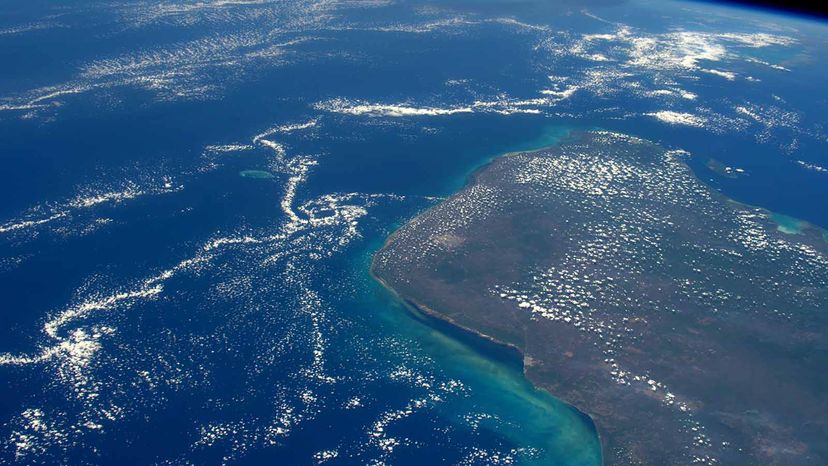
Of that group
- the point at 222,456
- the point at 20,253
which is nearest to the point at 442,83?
the point at 20,253

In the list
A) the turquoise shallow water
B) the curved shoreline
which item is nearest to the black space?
the turquoise shallow water

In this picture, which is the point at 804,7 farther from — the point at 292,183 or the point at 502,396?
the point at 292,183

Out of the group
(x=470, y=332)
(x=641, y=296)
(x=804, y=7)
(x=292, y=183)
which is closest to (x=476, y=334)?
(x=470, y=332)

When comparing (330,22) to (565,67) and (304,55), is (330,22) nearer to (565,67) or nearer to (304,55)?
(304,55)

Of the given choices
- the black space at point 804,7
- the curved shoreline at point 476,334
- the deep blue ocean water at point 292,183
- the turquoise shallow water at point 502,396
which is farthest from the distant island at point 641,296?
the black space at point 804,7

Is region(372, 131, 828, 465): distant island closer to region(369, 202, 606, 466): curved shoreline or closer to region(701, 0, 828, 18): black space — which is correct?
region(369, 202, 606, 466): curved shoreline

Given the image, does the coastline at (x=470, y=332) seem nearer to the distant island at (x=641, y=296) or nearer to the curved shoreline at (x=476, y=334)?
the curved shoreline at (x=476, y=334)
